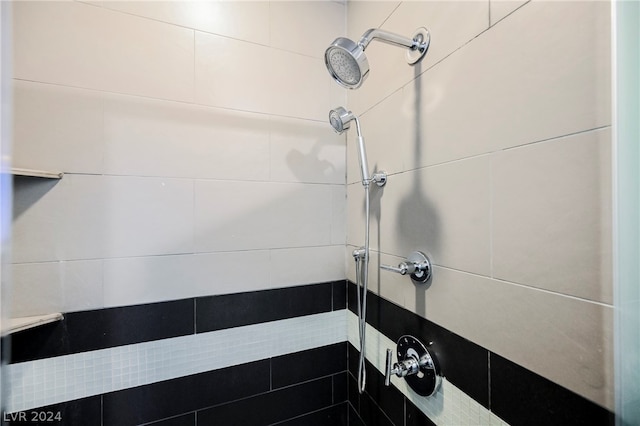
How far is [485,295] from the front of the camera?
62 centimetres

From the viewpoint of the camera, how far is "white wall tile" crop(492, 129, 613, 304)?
1.40ft

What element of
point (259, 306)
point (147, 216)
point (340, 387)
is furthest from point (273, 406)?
point (147, 216)

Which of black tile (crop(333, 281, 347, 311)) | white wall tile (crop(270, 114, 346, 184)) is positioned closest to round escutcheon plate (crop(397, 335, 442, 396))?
black tile (crop(333, 281, 347, 311))

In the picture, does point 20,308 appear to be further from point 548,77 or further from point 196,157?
point 548,77

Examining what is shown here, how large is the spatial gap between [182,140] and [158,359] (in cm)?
82

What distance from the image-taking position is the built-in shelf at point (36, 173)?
0.71 metres

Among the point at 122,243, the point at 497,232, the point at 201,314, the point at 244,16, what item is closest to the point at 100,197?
the point at 122,243

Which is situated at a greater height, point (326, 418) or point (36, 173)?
point (36, 173)

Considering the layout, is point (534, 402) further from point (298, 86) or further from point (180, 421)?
point (298, 86)

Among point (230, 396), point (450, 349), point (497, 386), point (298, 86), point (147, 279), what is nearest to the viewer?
point (497, 386)

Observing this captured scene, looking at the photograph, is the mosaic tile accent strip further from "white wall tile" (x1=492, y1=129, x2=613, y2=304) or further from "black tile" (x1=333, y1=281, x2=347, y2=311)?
"white wall tile" (x1=492, y1=129, x2=613, y2=304)

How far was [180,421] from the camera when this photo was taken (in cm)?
97

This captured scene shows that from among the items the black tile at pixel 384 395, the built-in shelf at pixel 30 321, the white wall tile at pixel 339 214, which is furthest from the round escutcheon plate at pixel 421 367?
the built-in shelf at pixel 30 321

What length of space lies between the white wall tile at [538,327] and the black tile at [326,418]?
832mm
